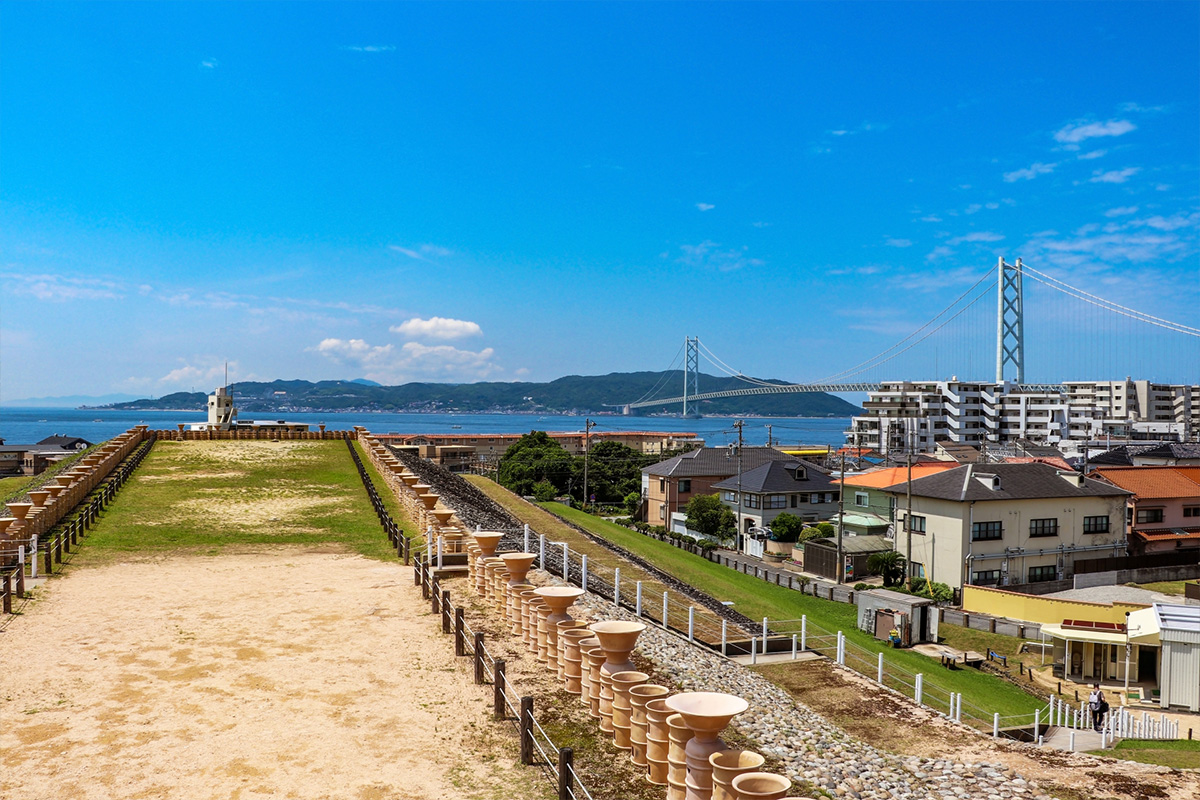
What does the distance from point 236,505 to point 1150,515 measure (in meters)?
48.1

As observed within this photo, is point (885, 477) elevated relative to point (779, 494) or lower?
elevated

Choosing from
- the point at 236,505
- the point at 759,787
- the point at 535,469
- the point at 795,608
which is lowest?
the point at 795,608

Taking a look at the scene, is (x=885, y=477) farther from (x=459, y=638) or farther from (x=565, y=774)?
(x=565, y=774)

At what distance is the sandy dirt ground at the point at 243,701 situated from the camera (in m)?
8.55

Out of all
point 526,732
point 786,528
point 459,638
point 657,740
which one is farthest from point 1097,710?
point 786,528

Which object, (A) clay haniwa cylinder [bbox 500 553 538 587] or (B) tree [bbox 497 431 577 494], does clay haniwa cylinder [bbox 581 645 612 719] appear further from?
(B) tree [bbox 497 431 577 494]

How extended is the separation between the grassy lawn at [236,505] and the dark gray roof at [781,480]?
2467cm

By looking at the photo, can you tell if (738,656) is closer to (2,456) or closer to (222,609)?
(222,609)

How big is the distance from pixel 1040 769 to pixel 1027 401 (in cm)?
11289

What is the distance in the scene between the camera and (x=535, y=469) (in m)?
72.1

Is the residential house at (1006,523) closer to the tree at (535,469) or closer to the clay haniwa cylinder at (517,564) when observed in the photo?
the clay haniwa cylinder at (517,564)

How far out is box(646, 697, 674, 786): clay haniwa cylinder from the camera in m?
8.12

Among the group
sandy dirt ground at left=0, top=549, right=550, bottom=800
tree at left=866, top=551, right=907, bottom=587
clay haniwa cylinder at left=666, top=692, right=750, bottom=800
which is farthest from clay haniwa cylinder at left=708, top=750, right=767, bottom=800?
tree at left=866, top=551, right=907, bottom=587

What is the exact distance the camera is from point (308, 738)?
9617 millimetres
